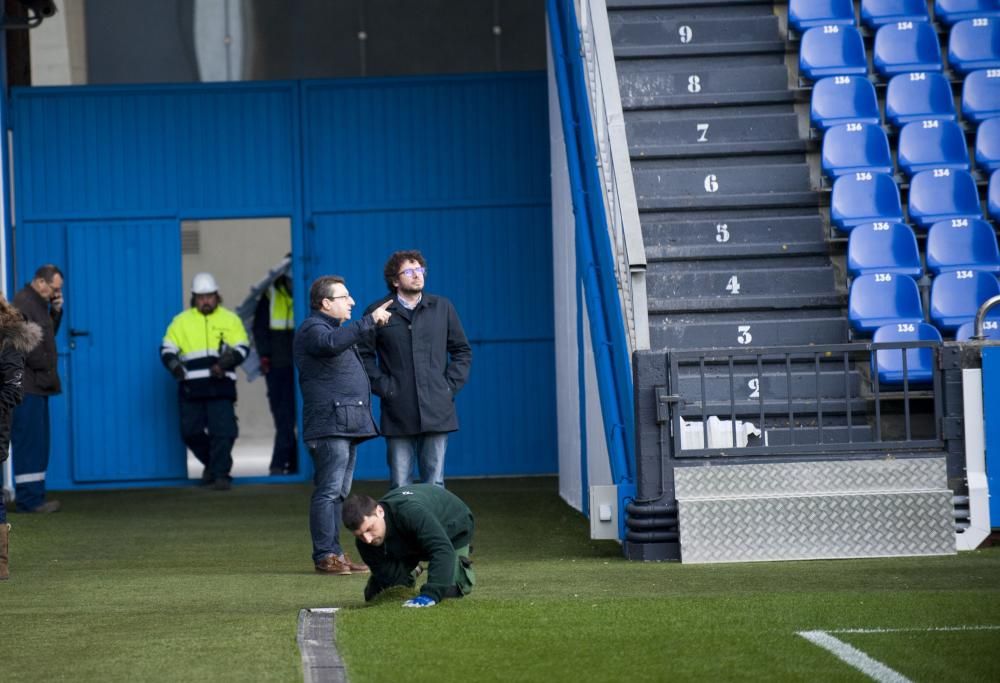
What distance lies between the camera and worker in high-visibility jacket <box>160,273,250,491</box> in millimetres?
15266

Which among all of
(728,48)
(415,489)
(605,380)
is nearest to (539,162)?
(728,48)

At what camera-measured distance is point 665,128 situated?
12023mm

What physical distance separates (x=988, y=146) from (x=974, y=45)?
1181mm

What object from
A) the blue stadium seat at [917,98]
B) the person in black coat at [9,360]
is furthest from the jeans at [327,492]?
the blue stadium seat at [917,98]

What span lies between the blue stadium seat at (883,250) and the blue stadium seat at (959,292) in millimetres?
222

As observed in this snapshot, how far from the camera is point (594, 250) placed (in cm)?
1109

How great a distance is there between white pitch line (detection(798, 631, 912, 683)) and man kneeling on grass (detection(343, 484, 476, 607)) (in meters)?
1.61

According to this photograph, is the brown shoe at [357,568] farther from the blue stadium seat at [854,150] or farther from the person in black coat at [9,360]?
the blue stadium seat at [854,150]

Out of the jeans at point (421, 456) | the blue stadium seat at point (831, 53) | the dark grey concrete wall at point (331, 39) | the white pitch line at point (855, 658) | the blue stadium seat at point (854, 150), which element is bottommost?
the white pitch line at point (855, 658)

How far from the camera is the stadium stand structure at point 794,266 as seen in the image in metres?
9.23

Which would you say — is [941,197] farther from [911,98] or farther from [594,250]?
[594,250]

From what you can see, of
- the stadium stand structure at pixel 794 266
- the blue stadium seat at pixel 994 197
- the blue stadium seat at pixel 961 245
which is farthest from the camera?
the blue stadium seat at pixel 994 197

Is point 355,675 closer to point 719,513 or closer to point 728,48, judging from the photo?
point 719,513

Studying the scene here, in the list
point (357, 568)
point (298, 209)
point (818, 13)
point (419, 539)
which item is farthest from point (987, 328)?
point (298, 209)
